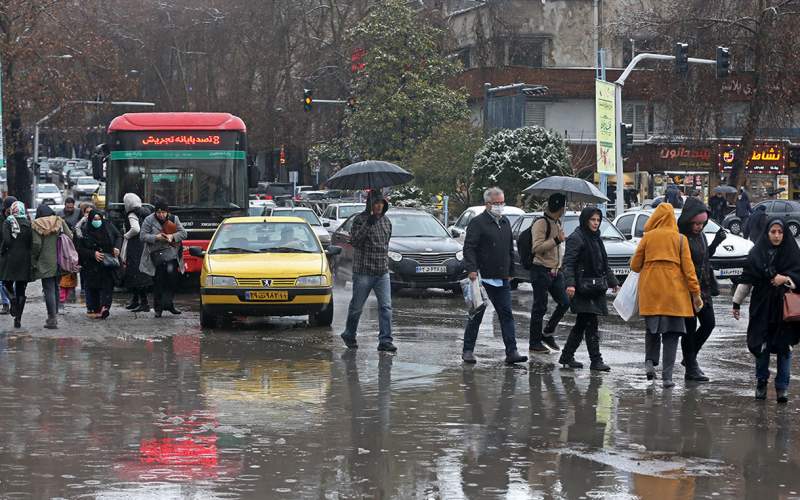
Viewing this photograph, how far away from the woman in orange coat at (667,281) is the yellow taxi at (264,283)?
600 cm

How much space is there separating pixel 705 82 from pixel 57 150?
349ft

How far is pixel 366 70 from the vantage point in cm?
5641

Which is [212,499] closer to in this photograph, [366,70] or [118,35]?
[366,70]

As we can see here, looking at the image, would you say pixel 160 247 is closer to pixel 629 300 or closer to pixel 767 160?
pixel 629 300

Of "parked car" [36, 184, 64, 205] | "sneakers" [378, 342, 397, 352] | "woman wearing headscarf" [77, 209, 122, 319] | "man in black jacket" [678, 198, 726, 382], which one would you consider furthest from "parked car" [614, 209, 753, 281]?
"parked car" [36, 184, 64, 205]

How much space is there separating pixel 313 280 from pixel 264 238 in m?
1.58

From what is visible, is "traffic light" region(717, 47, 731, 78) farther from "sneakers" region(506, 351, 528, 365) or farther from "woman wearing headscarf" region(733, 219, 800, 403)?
"woman wearing headscarf" region(733, 219, 800, 403)

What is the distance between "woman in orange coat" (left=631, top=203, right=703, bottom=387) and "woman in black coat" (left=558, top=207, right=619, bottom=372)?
1.04 meters

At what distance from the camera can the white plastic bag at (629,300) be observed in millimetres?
12555

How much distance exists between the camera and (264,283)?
17203 millimetres

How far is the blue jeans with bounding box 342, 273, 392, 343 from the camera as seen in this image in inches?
599

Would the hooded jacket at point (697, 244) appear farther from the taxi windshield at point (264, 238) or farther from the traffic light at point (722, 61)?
the traffic light at point (722, 61)

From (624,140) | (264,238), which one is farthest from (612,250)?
(624,140)

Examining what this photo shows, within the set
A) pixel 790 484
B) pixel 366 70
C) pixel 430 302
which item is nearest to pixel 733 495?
pixel 790 484
